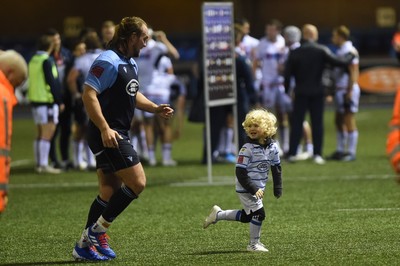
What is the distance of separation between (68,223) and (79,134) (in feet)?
21.8

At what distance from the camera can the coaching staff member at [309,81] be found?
62.3ft

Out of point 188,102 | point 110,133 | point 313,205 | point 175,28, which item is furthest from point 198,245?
point 175,28

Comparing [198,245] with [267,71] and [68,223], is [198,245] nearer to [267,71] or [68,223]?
[68,223]

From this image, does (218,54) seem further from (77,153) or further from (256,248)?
(256,248)

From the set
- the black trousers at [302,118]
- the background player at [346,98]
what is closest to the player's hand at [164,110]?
the black trousers at [302,118]

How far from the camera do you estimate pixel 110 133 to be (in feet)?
30.9

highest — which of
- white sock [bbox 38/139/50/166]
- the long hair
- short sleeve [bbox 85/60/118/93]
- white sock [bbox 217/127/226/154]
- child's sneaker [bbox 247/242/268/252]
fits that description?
the long hair

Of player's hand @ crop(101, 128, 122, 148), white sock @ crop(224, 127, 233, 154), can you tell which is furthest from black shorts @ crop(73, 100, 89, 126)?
player's hand @ crop(101, 128, 122, 148)

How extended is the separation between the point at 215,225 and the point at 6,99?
4.52 meters

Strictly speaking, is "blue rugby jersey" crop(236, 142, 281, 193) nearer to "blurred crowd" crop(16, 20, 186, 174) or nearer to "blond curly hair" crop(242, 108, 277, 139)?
"blond curly hair" crop(242, 108, 277, 139)

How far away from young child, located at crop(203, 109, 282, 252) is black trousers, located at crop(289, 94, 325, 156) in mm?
9243

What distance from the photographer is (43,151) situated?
18266 millimetres

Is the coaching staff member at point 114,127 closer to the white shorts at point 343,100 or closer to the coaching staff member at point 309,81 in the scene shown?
the coaching staff member at point 309,81

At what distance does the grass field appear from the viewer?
32.9 ft
